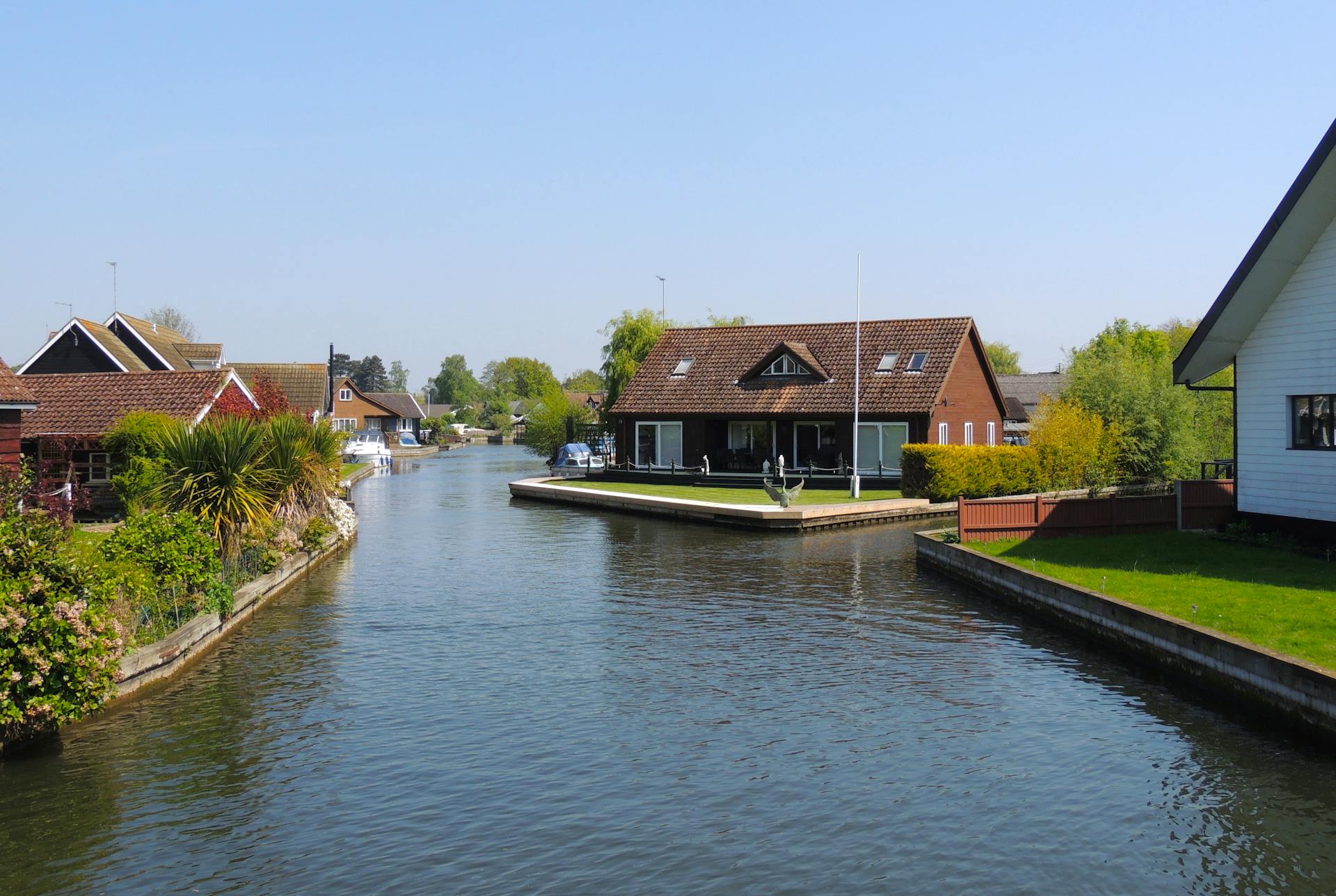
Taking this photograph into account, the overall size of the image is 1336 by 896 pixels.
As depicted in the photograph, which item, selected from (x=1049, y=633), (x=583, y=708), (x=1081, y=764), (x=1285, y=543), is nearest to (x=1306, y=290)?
(x=1285, y=543)

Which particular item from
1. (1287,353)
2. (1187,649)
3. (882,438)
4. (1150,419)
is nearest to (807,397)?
(882,438)

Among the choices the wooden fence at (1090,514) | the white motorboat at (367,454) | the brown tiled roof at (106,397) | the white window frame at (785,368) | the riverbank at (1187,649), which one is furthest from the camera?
the white motorboat at (367,454)

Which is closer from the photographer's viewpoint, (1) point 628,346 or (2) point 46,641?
(2) point 46,641

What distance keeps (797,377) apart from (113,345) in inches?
1155

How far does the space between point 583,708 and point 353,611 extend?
865 cm

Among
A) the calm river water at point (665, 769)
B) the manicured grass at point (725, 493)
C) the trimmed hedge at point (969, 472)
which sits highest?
the trimmed hedge at point (969, 472)

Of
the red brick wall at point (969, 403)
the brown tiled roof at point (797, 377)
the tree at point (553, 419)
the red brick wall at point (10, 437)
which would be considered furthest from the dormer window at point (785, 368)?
the red brick wall at point (10, 437)

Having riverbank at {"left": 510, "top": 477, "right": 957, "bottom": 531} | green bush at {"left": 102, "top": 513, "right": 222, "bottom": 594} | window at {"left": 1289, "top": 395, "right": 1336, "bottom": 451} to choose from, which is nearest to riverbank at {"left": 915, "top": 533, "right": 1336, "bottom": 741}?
window at {"left": 1289, "top": 395, "right": 1336, "bottom": 451}

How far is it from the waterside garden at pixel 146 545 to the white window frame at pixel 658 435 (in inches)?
869

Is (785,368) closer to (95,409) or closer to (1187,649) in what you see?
(95,409)

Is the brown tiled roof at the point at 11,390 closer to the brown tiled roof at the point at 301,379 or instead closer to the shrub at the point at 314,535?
the shrub at the point at 314,535

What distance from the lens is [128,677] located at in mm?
15461

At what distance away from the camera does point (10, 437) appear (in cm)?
2572

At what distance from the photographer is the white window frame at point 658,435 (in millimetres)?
55094
